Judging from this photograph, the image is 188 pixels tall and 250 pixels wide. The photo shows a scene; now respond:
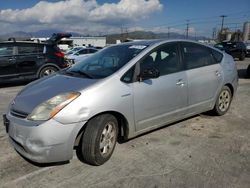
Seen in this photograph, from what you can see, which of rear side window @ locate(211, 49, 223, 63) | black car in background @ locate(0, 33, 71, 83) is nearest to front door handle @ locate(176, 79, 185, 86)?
rear side window @ locate(211, 49, 223, 63)

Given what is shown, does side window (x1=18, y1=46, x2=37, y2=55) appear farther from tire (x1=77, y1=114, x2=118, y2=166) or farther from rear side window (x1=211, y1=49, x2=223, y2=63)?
tire (x1=77, y1=114, x2=118, y2=166)

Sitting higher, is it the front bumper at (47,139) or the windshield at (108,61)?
the windshield at (108,61)

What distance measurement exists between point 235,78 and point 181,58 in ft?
5.85

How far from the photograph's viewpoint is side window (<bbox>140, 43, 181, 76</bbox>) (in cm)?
441

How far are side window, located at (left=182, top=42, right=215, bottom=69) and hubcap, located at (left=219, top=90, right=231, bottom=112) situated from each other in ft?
2.39

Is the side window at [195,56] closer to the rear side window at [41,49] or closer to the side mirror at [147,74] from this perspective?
the side mirror at [147,74]

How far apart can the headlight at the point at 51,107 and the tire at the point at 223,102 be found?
3.24 metres

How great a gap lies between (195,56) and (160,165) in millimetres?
2223

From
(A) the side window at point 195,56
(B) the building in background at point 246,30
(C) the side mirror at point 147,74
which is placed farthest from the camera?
(B) the building in background at point 246,30

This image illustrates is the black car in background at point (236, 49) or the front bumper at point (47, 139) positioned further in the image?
the black car in background at point (236, 49)

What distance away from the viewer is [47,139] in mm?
3367

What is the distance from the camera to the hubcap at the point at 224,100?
19.2 feet

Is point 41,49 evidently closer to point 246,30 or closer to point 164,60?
point 164,60

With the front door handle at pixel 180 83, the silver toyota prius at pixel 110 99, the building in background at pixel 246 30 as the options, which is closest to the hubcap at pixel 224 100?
the silver toyota prius at pixel 110 99
